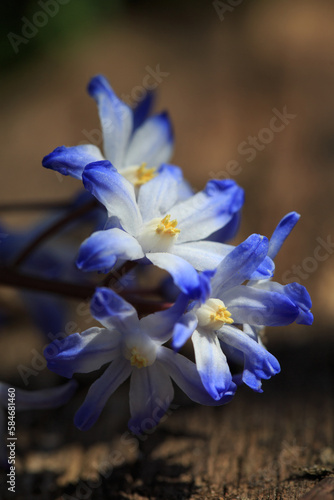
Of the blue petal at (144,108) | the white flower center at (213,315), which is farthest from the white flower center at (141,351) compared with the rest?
the blue petal at (144,108)

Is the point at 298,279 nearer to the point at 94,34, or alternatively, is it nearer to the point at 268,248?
the point at 268,248

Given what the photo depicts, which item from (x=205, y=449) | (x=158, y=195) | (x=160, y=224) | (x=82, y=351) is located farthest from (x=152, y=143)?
(x=205, y=449)

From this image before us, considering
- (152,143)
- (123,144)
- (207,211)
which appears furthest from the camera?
(152,143)

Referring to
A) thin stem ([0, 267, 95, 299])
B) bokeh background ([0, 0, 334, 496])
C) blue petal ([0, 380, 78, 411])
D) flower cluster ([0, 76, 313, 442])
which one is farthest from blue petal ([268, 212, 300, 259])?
bokeh background ([0, 0, 334, 496])

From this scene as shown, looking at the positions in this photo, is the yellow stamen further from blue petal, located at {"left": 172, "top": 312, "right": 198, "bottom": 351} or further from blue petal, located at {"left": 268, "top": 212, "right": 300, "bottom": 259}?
blue petal, located at {"left": 268, "top": 212, "right": 300, "bottom": 259}

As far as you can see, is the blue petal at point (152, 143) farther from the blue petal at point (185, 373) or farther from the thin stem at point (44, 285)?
the blue petal at point (185, 373)

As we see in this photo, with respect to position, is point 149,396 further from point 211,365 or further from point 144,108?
point 144,108
